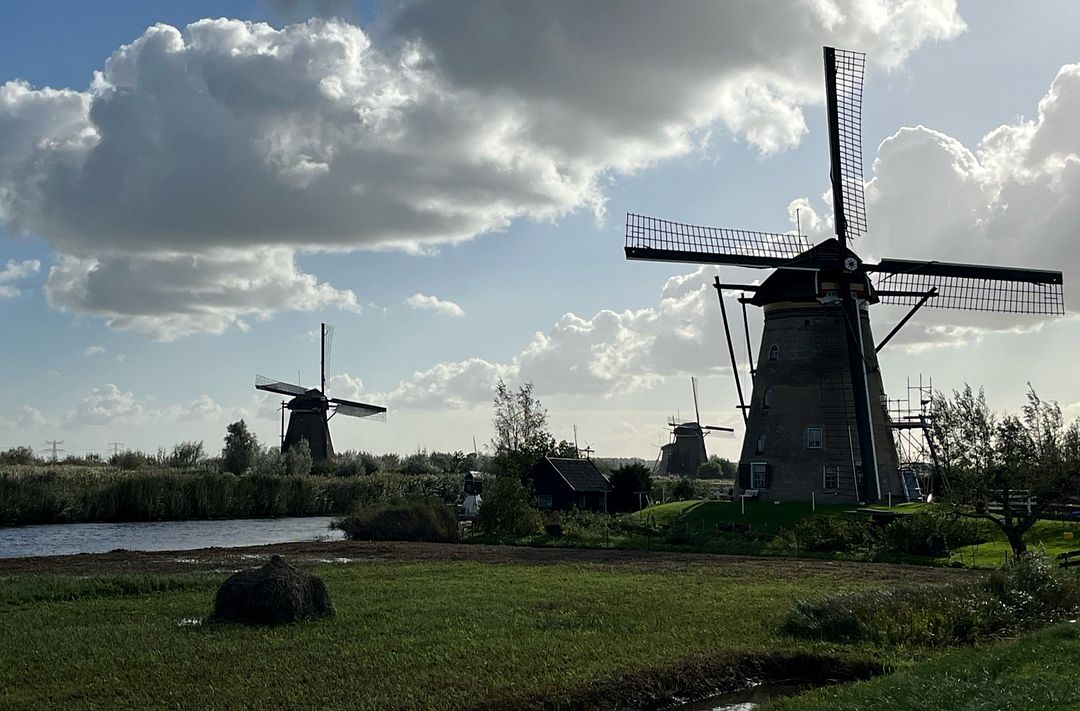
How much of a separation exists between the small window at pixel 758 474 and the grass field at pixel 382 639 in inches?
830

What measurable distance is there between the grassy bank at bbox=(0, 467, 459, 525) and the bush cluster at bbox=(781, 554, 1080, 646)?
142 ft

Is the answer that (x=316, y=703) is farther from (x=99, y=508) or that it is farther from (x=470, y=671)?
(x=99, y=508)

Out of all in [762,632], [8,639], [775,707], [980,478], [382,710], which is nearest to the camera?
[382,710]

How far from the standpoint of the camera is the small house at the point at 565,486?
179 ft

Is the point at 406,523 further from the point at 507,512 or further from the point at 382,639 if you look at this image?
the point at 382,639

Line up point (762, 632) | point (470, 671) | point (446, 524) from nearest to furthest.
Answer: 1. point (470, 671)
2. point (762, 632)
3. point (446, 524)

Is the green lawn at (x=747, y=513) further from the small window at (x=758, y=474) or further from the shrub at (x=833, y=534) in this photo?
the shrub at (x=833, y=534)

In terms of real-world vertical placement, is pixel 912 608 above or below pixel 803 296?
below

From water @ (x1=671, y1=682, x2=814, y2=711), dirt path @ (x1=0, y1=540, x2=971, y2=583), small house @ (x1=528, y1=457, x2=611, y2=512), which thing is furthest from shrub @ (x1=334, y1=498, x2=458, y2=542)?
water @ (x1=671, y1=682, x2=814, y2=711)

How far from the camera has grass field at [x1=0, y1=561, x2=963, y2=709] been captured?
12258mm

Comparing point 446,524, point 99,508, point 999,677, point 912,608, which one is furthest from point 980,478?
point 99,508

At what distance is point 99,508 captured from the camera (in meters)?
61.7

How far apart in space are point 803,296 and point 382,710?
36120mm

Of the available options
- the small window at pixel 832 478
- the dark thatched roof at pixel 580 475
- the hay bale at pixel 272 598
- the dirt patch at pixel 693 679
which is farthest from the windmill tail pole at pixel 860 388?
the hay bale at pixel 272 598
